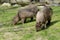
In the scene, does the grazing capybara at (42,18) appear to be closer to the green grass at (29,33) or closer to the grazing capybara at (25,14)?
the green grass at (29,33)

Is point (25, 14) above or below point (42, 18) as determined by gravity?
below

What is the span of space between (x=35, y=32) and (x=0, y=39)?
5.13 feet

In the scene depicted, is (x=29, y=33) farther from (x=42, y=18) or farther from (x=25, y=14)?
(x=25, y=14)

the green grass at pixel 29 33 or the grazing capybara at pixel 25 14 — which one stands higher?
the grazing capybara at pixel 25 14

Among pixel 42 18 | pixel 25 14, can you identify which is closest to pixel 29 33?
pixel 42 18

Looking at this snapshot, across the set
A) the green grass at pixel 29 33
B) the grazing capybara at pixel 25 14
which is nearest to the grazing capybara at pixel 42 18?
the green grass at pixel 29 33

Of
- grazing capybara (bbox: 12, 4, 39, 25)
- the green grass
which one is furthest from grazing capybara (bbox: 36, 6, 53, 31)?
grazing capybara (bbox: 12, 4, 39, 25)

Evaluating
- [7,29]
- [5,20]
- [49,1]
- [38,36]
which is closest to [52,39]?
[38,36]

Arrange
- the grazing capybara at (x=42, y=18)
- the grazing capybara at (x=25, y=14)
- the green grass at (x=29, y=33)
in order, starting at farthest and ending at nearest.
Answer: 1. the grazing capybara at (x=25, y=14)
2. the grazing capybara at (x=42, y=18)
3. the green grass at (x=29, y=33)

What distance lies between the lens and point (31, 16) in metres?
12.8

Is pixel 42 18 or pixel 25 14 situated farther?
pixel 25 14

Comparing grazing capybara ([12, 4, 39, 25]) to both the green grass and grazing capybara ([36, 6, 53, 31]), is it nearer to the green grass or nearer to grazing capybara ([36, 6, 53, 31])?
the green grass

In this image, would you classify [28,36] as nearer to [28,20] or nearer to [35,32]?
[35,32]

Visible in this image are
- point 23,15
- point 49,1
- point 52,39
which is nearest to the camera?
point 52,39
